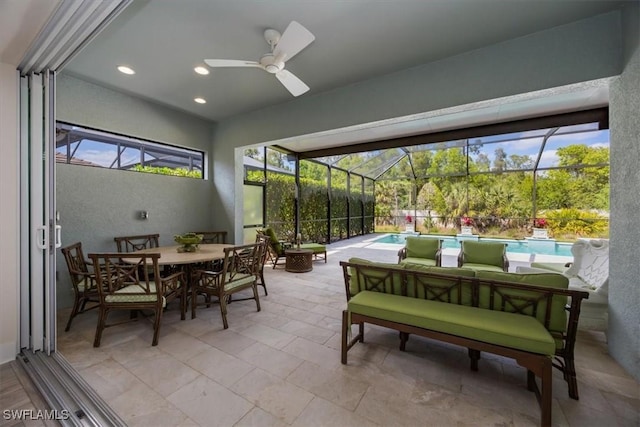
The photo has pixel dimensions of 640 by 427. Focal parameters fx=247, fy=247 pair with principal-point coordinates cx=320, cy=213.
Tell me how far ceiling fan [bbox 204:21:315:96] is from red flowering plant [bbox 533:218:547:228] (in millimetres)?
9250

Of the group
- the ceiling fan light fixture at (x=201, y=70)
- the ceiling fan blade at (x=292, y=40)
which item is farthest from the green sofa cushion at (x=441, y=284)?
the ceiling fan light fixture at (x=201, y=70)

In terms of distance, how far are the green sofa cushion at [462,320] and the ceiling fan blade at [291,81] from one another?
227 centimetres

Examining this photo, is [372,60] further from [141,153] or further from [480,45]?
[141,153]

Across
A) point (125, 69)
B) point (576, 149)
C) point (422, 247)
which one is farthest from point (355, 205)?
point (125, 69)

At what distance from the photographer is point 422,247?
14.3 ft

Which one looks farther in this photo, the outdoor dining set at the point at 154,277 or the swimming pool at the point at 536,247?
the swimming pool at the point at 536,247

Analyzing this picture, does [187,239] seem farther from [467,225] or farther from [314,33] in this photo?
[467,225]

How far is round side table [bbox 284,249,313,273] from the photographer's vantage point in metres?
5.10

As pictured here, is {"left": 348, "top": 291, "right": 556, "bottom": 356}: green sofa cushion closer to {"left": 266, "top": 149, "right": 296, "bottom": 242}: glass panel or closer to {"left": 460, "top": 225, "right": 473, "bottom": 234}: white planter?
{"left": 266, "top": 149, "right": 296, "bottom": 242}: glass panel

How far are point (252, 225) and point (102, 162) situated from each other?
2.91 meters

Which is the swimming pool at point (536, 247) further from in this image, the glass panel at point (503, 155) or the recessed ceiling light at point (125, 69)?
the recessed ceiling light at point (125, 69)

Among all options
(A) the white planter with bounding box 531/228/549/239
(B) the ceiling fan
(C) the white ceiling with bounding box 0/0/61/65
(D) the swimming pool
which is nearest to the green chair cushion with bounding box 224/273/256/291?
(B) the ceiling fan

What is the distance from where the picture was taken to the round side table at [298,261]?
510 centimetres

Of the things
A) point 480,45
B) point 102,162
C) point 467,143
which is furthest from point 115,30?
point 467,143
